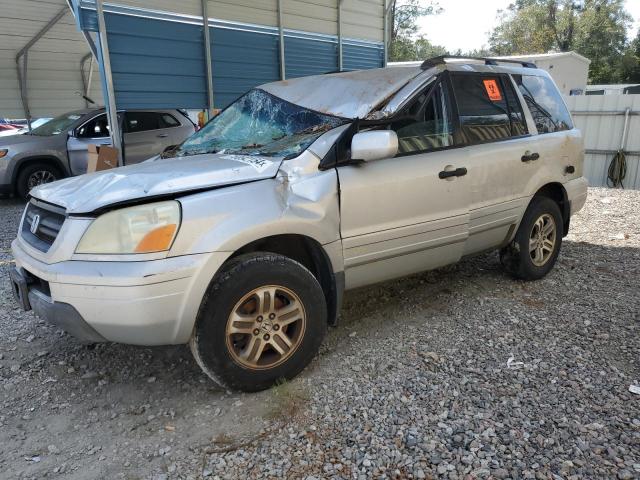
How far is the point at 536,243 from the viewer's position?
459 centimetres

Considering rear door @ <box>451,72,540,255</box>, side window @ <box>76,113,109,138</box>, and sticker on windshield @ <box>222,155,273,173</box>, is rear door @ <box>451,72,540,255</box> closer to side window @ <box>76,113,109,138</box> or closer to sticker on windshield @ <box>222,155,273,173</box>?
sticker on windshield @ <box>222,155,273,173</box>

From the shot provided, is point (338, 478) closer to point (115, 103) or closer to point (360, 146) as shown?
point (360, 146)

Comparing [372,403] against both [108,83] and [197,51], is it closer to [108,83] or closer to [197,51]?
[108,83]

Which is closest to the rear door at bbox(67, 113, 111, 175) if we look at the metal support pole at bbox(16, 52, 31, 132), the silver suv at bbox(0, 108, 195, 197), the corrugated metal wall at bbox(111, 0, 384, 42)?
the silver suv at bbox(0, 108, 195, 197)

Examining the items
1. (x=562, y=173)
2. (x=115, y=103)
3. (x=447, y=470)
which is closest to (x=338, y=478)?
(x=447, y=470)

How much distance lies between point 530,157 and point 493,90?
2.08 ft

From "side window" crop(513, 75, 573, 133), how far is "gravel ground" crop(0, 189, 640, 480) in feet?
5.26

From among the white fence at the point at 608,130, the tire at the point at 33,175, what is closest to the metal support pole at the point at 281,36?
the tire at the point at 33,175

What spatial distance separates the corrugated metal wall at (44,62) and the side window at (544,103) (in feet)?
30.5

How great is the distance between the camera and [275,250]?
10.0 feet

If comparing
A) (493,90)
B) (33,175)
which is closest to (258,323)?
(493,90)

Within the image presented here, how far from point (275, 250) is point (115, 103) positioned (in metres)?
4.28

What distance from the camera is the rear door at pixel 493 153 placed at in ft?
12.6

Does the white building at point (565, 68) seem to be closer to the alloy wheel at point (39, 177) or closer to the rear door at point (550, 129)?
the rear door at point (550, 129)
